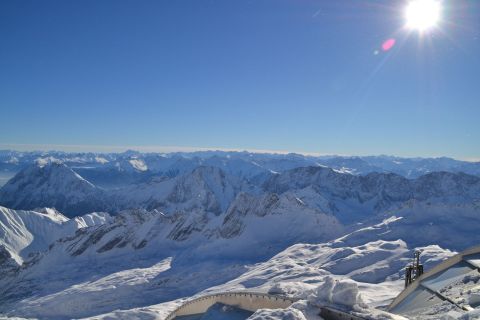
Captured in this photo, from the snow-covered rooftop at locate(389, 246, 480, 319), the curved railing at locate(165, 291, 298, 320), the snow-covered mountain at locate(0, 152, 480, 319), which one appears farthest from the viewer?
the snow-covered mountain at locate(0, 152, 480, 319)

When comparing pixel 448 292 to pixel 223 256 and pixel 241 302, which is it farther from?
pixel 223 256

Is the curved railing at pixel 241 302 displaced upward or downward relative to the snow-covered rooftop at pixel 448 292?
downward

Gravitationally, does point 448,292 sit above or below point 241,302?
above

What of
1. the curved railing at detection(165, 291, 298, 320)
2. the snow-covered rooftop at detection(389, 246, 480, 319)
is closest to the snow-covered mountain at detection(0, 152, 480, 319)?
the snow-covered rooftop at detection(389, 246, 480, 319)

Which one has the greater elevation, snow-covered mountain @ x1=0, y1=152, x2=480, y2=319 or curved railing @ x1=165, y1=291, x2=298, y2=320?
curved railing @ x1=165, y1=291, x2=298, y2=320

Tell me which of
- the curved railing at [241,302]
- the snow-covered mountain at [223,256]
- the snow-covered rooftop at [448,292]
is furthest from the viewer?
the snow-covered mountain at [223,256]

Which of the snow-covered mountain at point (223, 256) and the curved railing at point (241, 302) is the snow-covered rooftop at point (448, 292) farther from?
A: the snow-covered mountain at point (223, 256)

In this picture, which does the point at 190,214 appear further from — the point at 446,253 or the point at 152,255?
the point at 446,253

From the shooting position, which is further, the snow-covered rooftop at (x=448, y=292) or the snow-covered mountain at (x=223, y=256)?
the snow-covered mountain at (x=223, y=256)

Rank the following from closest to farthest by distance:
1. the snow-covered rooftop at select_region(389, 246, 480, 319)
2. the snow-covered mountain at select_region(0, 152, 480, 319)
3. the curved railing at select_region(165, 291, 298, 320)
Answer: the snow-covered rooftop at select_region(389, 246, 480, 319), the curved railing at select_region(165, 291, 298, 320), the snow-covered mountain at select_region(0, 152, 480, 319)

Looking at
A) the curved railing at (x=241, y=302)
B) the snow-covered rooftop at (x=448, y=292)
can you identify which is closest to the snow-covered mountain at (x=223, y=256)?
the snow-covered rooftop at (x=448, y=292)

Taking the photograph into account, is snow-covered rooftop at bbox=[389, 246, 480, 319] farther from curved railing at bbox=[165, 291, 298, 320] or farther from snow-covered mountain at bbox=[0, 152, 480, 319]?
snow-covered mountain at bbox=[0, 152, 480, 319]

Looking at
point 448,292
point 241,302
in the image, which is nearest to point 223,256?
point 241,302
